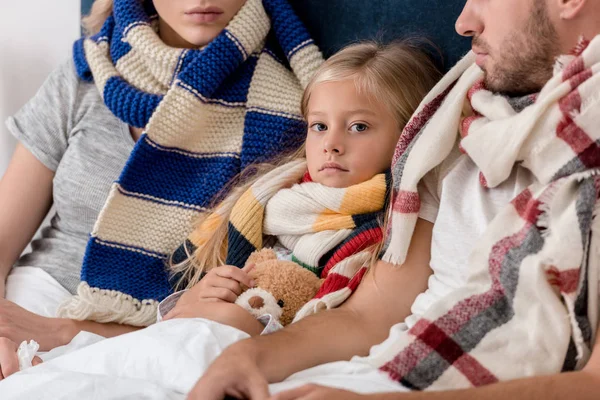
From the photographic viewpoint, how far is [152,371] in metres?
1.14

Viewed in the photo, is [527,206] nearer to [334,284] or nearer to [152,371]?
[334,284]

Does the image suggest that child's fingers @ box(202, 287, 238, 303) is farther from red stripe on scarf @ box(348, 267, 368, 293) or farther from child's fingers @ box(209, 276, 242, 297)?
red stripe on scarf @ box(348, 267, 368, 293)

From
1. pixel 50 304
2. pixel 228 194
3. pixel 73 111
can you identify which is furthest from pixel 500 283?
pixel 73 111

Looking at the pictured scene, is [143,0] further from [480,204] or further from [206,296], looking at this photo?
[480,204]

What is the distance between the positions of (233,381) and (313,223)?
49 cm

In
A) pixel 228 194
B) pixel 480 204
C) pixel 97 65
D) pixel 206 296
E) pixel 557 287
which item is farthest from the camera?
pixel 97 65

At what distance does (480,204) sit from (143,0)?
111 cm

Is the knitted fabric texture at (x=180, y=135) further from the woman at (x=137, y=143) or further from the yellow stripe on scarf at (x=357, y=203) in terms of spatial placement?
the yellow stripe on scarf at (x=357, y=203)

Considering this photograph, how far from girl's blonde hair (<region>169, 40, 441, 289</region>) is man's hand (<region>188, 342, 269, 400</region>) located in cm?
39

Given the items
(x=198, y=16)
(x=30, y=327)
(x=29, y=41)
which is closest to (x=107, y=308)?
(x=30, y=327)

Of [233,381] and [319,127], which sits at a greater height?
[319,127]

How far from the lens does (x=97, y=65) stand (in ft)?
6.10

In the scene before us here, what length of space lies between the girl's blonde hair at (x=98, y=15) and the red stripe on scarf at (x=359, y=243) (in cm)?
98

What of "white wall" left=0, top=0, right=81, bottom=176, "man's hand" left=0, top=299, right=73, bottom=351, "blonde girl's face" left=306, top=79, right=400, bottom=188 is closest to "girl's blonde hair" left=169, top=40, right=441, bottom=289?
"blonde girl's face" left=306, top=79, right=400, bottom=188
